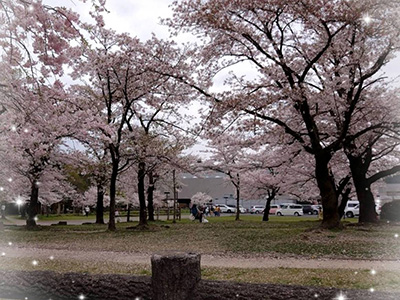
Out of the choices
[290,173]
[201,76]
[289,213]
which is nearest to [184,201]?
[289,213]

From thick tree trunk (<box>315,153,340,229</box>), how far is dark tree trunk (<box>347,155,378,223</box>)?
4171 mm

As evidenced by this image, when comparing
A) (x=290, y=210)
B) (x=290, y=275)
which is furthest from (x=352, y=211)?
(x=290, y=275)

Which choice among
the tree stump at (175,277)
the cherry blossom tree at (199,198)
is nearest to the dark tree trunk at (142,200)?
the tree stump at (175,277)

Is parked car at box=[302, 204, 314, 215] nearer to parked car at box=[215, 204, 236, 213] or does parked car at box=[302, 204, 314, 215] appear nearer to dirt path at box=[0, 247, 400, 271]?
parked car at box=[215, 204, 236, 213]

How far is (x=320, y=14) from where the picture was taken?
10.3m

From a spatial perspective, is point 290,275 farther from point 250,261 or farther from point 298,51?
point 298,51

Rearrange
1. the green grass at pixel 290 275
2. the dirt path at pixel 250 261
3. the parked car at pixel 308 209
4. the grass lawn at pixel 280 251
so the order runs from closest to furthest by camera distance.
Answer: the green grass at pixel 290 275 → the grass lawn at pixel 280 251 → the dirt path at pixel 250 261 → the parked car at pixel 308 209

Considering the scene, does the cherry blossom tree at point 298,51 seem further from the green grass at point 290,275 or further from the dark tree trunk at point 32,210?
the dark tree trunk at point 32,210

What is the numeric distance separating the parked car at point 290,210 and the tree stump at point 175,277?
37590 millimetres

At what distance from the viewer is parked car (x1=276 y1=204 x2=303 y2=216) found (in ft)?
130

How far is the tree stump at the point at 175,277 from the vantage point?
11.2 feet

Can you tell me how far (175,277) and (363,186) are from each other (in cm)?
1471

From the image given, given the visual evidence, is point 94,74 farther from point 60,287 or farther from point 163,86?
point 60,287

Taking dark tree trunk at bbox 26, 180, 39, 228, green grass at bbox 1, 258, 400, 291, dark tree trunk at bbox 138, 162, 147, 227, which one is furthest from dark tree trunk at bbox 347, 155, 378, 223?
dark tree trunk at bbox 26, 180, 39, 228
